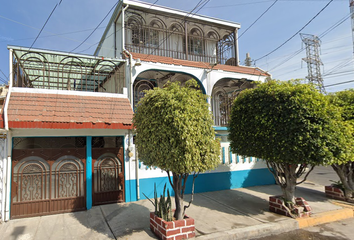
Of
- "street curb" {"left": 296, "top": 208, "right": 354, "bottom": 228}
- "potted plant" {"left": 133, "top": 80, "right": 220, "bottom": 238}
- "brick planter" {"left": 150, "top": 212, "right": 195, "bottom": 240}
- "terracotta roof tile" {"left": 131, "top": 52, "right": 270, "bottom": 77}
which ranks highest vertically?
"terracotta roof tile" {"left": 131, "top": 52, "right": 270, "bottom": 77}

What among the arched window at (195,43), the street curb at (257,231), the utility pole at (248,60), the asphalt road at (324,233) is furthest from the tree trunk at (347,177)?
the arched window at (195,43)

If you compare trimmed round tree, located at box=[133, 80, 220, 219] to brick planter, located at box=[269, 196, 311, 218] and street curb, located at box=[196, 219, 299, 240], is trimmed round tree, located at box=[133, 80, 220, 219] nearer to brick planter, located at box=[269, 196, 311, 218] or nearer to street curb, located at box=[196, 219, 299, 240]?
street curb, located at box=[196, 219, 299, 240]

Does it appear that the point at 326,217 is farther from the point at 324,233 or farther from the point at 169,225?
the point at 169,225

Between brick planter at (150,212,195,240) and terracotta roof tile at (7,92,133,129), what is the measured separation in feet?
10.8

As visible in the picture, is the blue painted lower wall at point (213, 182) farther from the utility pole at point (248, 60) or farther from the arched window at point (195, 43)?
the utility pole at point (248, 60)

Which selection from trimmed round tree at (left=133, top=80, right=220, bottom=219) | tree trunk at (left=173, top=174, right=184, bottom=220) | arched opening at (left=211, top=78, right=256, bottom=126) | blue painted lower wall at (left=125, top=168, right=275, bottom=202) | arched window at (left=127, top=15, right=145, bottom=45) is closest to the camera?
trimmed round tree at (left=133, top=80, right=220, bottom=219)

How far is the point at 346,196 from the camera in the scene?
861 cm

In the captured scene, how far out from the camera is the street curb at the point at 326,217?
657 cm

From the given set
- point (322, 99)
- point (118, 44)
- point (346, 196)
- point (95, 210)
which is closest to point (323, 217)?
→ point (346, 196)

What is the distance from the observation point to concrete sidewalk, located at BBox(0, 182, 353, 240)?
222 inches

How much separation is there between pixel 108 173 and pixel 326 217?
7217mm

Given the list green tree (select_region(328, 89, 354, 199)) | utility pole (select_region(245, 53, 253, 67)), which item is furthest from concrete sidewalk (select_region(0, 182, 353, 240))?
utility pole (select_region(245, 53, 253, 67))

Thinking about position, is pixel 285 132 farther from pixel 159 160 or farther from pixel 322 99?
pixel 159 160

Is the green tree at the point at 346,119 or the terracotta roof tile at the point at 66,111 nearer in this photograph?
the terracotta roof tile at the point at 66,111
